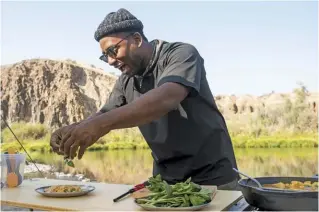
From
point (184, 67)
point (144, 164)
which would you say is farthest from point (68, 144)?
point (144, 164)

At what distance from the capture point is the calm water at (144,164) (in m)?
13.2

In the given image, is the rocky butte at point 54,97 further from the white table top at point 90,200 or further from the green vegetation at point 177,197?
the green vegetation at point 177,197

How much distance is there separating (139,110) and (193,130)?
17.1 inches

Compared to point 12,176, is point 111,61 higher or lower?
higher

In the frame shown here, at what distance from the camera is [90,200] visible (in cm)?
149

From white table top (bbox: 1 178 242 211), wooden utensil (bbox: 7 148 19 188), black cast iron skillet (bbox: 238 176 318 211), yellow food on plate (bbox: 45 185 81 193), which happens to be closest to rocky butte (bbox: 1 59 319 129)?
wooden utensil (bbox: 7 148 19 188)

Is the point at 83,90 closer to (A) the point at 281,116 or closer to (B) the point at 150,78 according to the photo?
(A) the point at 281,116

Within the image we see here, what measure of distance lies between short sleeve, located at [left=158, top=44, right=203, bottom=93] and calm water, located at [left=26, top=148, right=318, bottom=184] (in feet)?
36.3

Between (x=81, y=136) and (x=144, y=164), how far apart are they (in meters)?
13.9

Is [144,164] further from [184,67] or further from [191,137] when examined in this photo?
[184,67]

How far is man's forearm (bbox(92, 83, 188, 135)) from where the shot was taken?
1.41 metres

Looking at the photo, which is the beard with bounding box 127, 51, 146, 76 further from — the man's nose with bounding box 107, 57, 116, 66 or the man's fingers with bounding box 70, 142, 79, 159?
the man's fingers with bounding box 70, 142, 79, 159

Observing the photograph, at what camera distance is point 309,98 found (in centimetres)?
1989

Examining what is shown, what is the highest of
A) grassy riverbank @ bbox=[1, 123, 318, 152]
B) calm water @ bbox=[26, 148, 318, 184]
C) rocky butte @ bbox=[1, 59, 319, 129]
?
rocky butte @ bbox=[1, 59, 319, 129]
